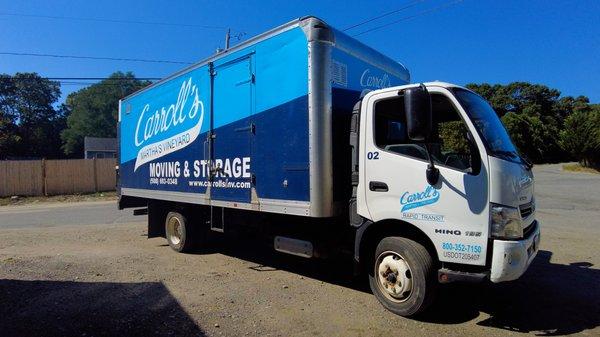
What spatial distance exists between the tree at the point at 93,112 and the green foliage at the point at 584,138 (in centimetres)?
5282

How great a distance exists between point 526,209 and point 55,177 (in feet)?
85.9

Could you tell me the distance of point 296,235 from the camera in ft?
20.2

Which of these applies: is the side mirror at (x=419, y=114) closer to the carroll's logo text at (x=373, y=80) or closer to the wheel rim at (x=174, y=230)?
the carroll's logo text at (x=373, y=80)

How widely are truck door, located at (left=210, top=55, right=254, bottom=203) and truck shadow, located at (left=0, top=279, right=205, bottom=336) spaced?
1688 mm

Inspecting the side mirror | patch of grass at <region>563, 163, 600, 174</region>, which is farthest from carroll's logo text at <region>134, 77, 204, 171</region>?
patch of grass at <region>563, 163, 600, 174</region>

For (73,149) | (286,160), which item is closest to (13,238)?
(286,160)

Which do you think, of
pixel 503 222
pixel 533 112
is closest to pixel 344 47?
pixel 503 222

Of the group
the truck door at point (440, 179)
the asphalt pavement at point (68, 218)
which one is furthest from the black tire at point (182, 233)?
the asphalt pavement at point (68, 218)

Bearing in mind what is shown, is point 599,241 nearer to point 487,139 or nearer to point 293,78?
point 487,139

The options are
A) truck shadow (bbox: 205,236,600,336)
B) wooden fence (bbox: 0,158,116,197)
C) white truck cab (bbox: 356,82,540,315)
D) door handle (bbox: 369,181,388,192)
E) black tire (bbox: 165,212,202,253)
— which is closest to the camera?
white truck cab (bbox: 356,82,540,315)

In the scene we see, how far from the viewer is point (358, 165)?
5449 millimetres

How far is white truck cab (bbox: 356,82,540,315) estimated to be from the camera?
174 inches

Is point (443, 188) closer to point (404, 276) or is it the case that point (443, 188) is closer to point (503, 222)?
point (503, 222)

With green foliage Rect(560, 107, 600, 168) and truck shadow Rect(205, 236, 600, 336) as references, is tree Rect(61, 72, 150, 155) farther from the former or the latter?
truck shadow Rect(205, 236, 600, 336)
